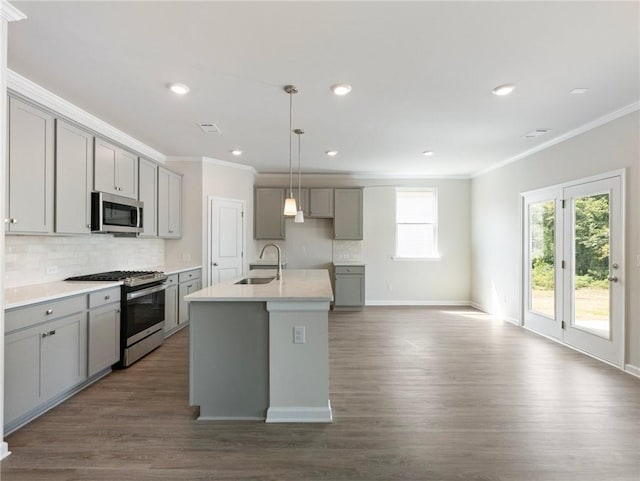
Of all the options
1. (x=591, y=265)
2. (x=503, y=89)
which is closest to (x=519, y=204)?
(x=591, y=265)

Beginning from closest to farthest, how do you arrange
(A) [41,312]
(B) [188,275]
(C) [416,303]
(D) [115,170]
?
(A) [41,312] → (D) [115,170] → (B) [188,275] → (C) [416,303]

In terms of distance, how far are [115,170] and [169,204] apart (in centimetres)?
119

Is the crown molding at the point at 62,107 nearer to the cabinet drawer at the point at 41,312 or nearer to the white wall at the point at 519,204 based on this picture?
the cabinet drawer at the point at 41,312

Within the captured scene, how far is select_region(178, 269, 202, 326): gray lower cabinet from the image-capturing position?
4492mm

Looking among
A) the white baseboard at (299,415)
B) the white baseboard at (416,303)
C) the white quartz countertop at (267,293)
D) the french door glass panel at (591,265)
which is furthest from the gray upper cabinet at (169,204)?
the french door glass panel at (591,265)

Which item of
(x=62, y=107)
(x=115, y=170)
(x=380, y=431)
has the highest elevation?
(x=62, y=107)

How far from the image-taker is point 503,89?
9.07 ft

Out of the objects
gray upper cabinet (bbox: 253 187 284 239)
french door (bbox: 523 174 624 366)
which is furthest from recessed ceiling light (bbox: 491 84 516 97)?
gray upper cabinet (bbox: 253 187 284 239)

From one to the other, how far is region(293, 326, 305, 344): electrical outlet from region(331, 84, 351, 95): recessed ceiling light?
1.98 meters

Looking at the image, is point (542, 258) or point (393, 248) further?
point (393, 248)

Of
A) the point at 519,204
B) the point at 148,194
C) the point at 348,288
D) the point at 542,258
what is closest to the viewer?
the point at 148,194

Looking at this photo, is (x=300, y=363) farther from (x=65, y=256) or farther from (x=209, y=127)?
(x=209, y=127)

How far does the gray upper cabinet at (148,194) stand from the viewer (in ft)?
13.4

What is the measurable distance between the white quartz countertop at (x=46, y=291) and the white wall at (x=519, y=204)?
5028 millimetres
